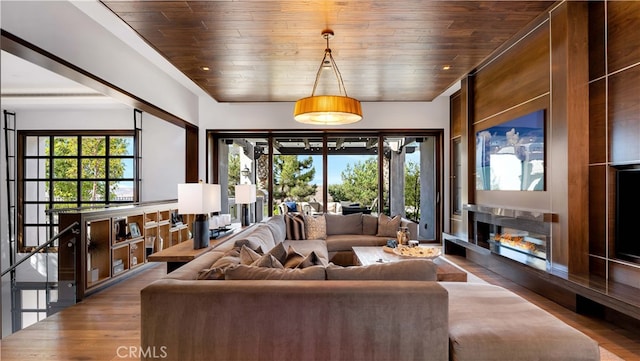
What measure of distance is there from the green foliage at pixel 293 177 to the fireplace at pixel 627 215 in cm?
490

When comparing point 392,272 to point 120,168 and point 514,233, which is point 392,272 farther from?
point 120,168

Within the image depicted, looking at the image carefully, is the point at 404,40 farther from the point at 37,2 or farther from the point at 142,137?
the point at 142,137

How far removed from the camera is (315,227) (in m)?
5.06

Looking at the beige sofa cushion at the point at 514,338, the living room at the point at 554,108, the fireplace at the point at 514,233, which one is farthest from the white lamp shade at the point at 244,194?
the fireplace at the point at 514,233

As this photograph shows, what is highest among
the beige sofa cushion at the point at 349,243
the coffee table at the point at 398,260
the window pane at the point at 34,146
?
the window pane at the point at 34,146

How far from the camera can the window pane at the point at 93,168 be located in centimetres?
670

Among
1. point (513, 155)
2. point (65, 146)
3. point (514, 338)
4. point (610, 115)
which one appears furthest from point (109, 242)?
point (610, 115)

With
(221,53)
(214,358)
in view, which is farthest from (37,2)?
(214,358)

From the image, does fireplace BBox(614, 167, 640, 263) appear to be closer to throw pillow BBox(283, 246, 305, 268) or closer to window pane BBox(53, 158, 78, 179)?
throw pillow BBox(283, 246, 305, 268)

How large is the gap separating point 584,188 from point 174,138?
6.75 metres

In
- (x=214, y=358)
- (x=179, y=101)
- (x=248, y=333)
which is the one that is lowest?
(x=214, y=358)

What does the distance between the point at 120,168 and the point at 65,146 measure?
4.04 ft

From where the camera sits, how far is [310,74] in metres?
4.70

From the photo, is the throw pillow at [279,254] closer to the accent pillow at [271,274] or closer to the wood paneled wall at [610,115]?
the accent pillow at [271,274]
